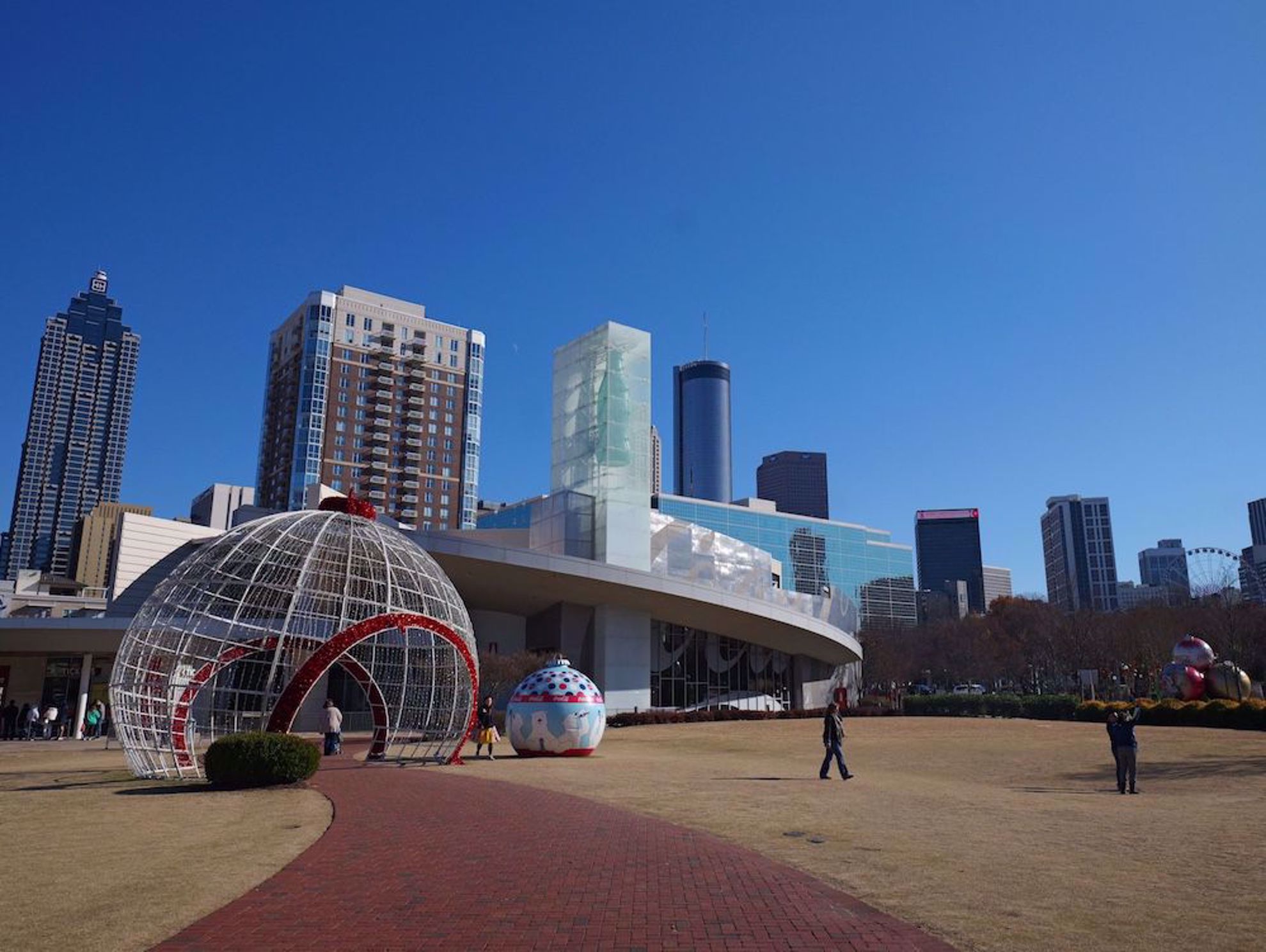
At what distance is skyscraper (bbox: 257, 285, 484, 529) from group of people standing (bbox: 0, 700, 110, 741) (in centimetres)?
6315

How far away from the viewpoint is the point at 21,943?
6801 mm

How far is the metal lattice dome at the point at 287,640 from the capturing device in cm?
1791

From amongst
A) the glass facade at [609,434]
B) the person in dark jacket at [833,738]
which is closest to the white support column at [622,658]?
the glass facade at [609,434]

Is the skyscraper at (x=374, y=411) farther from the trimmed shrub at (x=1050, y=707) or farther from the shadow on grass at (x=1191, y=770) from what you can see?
the shadow on grass at (x=1191, y=770)

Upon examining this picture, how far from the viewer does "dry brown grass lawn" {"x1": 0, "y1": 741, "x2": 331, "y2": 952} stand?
7.32 meters

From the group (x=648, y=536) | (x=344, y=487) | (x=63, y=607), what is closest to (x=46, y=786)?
(x=648, y=536)

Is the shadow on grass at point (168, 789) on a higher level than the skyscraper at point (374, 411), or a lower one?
lower

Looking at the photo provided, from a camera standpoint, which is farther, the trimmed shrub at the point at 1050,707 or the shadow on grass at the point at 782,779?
the trimmed shrub at the point at 1050,707

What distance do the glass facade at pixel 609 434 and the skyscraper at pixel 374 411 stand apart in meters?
58.5

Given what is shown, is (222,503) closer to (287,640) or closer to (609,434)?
(609,434)

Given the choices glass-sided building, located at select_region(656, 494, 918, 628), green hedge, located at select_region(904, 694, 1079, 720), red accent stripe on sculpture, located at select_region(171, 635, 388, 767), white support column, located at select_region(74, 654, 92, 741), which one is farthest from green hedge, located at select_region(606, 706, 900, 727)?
glass-sided building, located at select_region(656, 494, 918, 628)

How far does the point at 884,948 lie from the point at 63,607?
7526 centimetres

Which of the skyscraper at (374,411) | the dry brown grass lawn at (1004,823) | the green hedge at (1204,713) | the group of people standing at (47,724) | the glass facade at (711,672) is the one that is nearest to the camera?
the dry brown grass lawn at (1004,823)

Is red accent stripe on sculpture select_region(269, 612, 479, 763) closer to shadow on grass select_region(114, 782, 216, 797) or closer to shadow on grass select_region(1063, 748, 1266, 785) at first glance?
shadow on grass select_region(114, 782, 216, 797)
